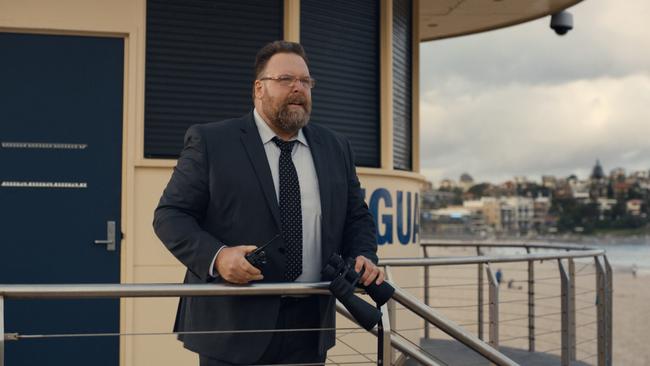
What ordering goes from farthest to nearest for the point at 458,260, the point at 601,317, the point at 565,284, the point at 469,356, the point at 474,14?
the point at 474,14, the point at 469,356, the point at 601,317, the point at 565,284, the point at 458,260

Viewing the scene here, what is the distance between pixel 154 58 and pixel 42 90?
2.02 feet

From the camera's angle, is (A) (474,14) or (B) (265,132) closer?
(B) (265,132)

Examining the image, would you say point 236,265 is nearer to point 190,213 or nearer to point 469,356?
point 190,213

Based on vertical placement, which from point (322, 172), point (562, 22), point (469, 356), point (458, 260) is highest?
point (562, 22)

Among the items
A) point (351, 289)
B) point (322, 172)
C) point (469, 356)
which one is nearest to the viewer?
point (351, 289)

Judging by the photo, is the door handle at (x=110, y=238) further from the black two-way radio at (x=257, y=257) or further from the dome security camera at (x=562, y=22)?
the dome security camera at (x=562, y=22)

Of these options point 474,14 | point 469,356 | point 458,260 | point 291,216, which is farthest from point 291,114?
point 474,14

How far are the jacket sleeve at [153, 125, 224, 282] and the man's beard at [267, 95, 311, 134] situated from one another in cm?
22

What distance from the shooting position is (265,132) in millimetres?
2373

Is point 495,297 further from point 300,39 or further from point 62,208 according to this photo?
point 62,208

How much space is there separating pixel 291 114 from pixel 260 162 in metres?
0.16

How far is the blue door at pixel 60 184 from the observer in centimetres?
425

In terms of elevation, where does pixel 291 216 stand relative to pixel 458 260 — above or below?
above

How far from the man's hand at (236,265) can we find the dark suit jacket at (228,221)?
0.19ft
